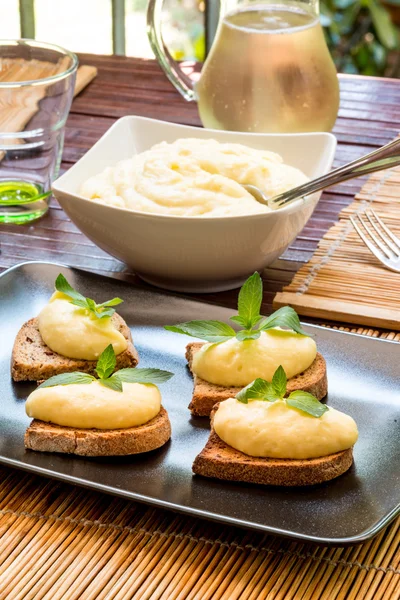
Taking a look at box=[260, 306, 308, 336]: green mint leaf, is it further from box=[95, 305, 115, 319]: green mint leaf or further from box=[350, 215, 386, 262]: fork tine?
box=[350, 215, 386, 262]: fork tine

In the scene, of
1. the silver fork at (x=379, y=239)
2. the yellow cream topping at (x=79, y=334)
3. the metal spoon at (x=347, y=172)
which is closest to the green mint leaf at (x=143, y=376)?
the yellow cream topping at (x=79, y=334)

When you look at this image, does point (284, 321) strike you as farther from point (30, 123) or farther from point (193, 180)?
point (30, 123)

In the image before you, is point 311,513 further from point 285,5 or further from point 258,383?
point 285,5

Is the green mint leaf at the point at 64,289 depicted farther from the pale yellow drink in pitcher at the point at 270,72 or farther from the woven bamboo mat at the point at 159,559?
the pale yellow drink in pitcher at the point at 270,72

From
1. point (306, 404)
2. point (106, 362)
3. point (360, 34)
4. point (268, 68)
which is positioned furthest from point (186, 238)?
point (360, 34)

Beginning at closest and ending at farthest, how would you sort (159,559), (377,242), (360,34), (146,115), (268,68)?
(159,559)
(377,242)
(268,68)
(146,115)
(360,34)

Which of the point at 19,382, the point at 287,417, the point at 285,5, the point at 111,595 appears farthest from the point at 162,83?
the point at 111,595
